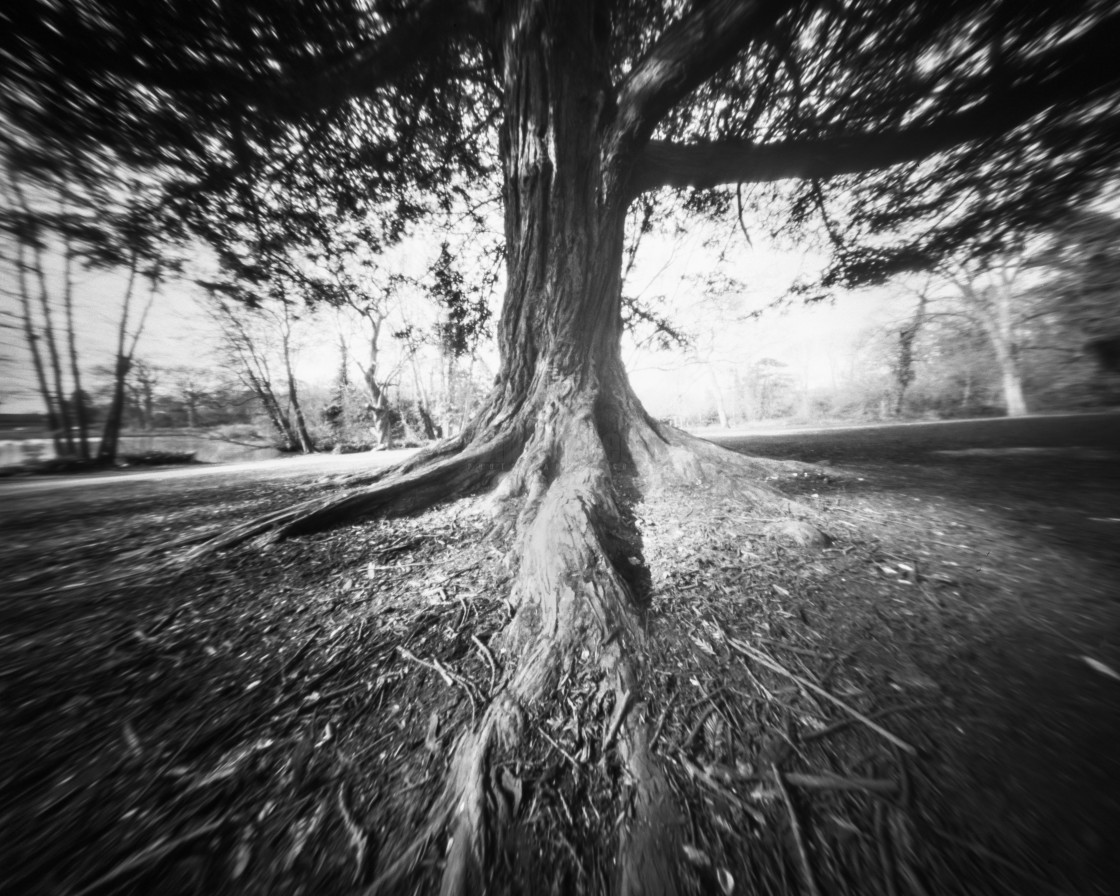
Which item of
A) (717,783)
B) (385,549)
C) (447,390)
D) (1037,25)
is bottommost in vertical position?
(717,783)

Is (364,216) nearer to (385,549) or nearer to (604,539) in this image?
(385,549)

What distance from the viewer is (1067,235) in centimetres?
450

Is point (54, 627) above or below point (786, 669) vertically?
above

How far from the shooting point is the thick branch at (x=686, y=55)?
2.52 metres

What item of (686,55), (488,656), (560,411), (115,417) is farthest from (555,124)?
(115,417)

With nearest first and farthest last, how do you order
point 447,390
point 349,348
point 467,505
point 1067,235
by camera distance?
point 467,505 < point 1067,235 < point 349,348 < point 447,390

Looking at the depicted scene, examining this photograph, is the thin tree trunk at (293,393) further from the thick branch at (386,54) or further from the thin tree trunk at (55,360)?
the thick branch at (386,54)

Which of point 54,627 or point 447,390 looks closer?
point 54,627

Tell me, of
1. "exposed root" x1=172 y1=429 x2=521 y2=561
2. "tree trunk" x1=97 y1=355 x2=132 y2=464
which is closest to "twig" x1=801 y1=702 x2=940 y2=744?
"exposed root" x1=172 y1=429 x2=521 y2=561

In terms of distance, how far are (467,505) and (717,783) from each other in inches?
81.6

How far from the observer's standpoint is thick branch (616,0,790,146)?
2.52 metres

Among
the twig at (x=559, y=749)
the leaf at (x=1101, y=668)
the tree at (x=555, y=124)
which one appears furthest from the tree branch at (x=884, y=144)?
the twig at (x=559, y=749)

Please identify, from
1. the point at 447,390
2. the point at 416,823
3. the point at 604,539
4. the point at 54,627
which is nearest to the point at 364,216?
the point at 54,627

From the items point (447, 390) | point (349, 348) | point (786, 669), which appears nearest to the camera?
point (786, 669)
